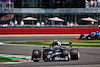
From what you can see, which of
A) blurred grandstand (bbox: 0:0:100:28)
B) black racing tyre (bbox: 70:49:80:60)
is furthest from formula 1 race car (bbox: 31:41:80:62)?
blurred grandstand (bbox: 0:0:100:28)

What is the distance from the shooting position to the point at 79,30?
3856 centimetres

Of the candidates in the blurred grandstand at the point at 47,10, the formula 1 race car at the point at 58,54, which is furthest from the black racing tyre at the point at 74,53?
the blurred grandstand at the point at 47,10

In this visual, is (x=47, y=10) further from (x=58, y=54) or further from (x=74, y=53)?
(x=74, y=53)

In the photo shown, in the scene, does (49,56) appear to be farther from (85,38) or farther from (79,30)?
(79,30)

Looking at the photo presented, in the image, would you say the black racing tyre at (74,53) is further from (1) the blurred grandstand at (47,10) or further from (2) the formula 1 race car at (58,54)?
(1) the blurred grandstand at (47,10)

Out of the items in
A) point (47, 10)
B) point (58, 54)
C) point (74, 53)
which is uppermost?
point (74, 53)

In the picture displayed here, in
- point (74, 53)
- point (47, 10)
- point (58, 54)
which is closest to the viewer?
point (74, 53)

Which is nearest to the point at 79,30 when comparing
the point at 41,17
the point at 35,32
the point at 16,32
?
the point at 35,32

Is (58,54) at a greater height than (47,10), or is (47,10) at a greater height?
(58,54)

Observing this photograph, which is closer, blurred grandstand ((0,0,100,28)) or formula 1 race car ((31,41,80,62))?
formula 1 race car ((31,41,80,62))

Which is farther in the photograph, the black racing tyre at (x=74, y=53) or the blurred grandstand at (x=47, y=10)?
the blurred grandstand at (x=47, y=10)

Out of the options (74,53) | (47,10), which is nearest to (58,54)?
(74,53)

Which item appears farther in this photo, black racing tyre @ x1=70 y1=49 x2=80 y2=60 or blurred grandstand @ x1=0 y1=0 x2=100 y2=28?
blurred grandstand @ x1=0 y1=0 x2=100 y2=28

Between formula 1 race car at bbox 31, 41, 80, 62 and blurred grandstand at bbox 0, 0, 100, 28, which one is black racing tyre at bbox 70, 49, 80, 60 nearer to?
formula 1 race car at bbox 31, 41, 80, 62
